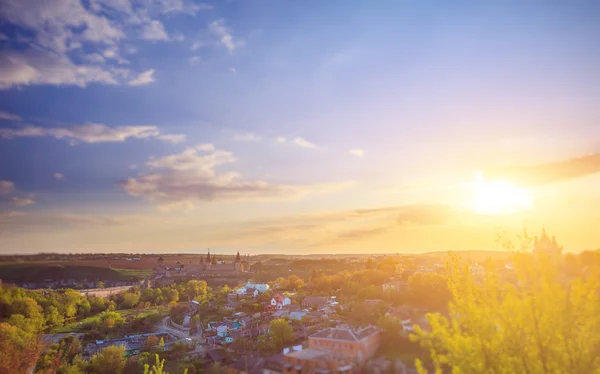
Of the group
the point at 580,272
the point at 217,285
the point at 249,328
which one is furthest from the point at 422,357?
the point at 217,285

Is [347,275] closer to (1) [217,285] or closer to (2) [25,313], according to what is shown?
(2) [25,313]

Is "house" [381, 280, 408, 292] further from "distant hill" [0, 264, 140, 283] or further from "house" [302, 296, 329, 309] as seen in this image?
"distant hill" [0, 264, 140, 283]

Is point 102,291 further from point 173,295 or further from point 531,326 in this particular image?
point 531,326

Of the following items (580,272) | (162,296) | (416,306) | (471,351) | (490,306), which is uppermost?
(580,272)

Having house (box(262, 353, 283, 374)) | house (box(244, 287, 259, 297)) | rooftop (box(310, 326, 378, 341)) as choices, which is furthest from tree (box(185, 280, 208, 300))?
rooftop (box(310, 326, 378, 341))

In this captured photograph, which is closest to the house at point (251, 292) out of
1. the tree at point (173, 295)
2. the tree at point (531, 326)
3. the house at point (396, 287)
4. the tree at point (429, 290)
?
the tree at point (173, 295)

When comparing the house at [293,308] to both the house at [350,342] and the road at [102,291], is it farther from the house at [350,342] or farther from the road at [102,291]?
the road at [102,291]

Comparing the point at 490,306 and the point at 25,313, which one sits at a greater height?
the point at 490,306
